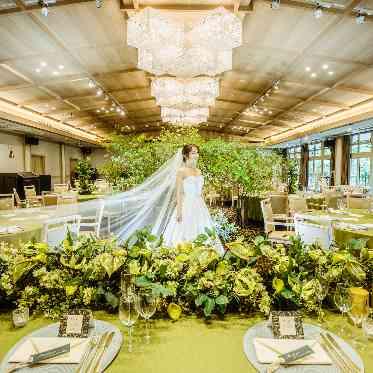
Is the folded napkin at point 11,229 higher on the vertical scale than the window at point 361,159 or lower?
lower

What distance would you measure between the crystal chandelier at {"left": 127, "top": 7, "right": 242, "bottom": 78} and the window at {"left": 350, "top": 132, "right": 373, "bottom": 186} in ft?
32.3

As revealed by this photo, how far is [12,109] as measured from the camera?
33.7 ft

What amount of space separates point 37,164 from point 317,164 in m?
14.1

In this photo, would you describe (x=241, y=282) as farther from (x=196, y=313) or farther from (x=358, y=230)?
(x=358, y=230)

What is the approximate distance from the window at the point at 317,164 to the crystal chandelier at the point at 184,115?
8237 millimetres

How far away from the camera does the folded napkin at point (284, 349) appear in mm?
1107

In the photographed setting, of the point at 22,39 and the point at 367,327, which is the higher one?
the point at 22,39

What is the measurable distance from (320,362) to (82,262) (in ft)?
3.59

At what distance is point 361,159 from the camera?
13219 mm

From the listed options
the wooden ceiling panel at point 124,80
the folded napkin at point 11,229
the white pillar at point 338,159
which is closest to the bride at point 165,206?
the folded napkin at point 11,229

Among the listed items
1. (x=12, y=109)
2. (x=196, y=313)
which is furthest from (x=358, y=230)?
(x=12, y=109)

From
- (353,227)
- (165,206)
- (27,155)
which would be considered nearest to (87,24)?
(165,206)

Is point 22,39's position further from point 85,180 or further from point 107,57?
point 85,180

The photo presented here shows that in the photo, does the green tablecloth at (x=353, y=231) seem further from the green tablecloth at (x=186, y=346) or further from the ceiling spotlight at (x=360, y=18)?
the ceiling spotlight at (x=360, y=18)
